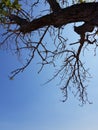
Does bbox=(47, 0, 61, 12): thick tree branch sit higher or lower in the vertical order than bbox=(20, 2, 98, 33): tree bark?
higher

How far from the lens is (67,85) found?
36.6ft

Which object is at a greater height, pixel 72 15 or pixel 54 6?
pixel 54 6

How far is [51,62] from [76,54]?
2.90ft

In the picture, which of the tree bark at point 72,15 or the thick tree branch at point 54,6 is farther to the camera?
the thick tree branch at point 54,6

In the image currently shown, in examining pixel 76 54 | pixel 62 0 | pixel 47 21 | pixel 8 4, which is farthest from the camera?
pixel 76 54

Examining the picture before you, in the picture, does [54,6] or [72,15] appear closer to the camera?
[72,15]

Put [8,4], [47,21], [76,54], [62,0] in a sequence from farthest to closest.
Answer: [76,54] < [62,0] < [47,21] < [8,4]

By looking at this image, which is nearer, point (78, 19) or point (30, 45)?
point (78, 19)

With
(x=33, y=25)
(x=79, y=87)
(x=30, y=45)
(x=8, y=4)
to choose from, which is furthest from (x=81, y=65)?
(x=8, y=4)

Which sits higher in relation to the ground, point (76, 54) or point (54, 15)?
point (76, 54)

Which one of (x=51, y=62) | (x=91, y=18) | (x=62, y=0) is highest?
(x=62, y=0)

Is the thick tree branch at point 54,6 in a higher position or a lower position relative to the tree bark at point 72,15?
higher

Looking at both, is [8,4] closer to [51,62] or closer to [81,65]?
[51,62]

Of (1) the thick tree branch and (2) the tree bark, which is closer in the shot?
(2) the tree bark
